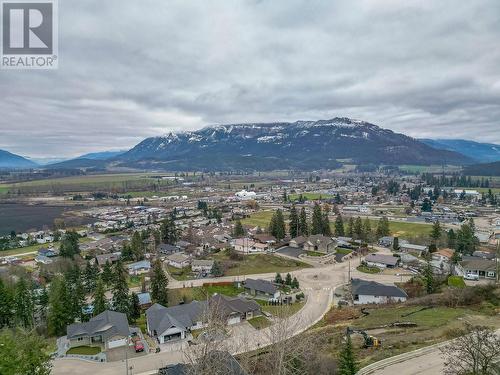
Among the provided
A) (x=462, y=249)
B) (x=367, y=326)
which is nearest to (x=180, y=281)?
(x=367, y=326)

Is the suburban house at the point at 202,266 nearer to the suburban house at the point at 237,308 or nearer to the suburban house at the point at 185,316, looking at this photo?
the suburban house at the point at 237,308

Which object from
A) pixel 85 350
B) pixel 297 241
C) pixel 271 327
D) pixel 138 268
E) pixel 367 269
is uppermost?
pixel 271 327

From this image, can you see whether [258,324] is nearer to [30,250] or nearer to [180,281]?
[180,281]

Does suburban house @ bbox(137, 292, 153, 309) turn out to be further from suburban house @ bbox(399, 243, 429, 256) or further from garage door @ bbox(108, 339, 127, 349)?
suburban house @ bbox(399, 243, 429, 256)

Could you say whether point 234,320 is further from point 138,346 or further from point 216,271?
point 216,271

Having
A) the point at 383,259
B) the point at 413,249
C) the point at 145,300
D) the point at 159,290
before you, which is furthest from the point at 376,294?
the point at 145,300

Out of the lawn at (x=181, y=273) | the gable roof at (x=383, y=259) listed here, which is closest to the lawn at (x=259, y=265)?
the lawn at (x=181, y=273)

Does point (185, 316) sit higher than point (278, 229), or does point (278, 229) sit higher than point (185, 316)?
point (278, 229)
